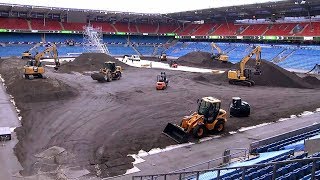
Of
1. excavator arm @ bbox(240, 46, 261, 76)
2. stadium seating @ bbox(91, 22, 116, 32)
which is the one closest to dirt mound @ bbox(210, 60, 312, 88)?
excavator arm @ bbox(240, 46, 261, 76)

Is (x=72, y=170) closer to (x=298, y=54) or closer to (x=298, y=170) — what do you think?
(x=298, y=170)

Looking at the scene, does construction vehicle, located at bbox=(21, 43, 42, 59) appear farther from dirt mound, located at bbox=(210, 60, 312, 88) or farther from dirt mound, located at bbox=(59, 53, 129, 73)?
dirt mound, located at bbox=(210, 60, 312, 88)

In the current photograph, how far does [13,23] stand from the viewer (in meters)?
72.1

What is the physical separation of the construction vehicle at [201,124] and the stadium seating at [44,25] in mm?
62997

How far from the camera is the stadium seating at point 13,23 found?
70.6 metres

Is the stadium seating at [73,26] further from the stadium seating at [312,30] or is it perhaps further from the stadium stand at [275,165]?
the stadium stand at [275,165]

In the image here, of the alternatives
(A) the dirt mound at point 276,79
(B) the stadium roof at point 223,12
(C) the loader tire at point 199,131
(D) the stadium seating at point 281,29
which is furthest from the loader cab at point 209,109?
(D) the stadium seating at point 281,29

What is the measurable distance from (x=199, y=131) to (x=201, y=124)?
41cm

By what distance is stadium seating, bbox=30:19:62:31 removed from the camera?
74500mm

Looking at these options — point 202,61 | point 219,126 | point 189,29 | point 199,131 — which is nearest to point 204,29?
point 189,29

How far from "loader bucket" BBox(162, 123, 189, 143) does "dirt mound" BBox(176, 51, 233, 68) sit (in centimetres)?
3693

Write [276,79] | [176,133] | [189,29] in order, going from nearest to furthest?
1. [176,133]
2. [276,79]
3. [189,29]

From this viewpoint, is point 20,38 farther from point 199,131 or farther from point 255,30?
point 199,131

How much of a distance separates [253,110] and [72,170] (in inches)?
614
